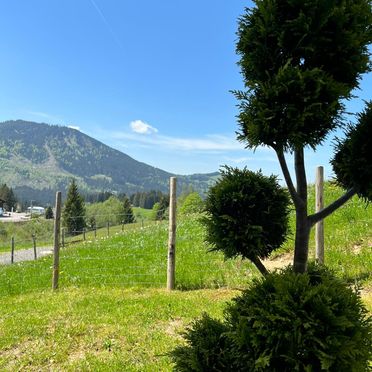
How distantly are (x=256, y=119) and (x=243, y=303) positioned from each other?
1597 mm

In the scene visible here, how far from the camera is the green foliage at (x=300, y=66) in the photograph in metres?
3.18

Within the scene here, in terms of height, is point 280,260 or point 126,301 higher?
point 280,260

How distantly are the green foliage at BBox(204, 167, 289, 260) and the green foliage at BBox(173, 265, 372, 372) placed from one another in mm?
452

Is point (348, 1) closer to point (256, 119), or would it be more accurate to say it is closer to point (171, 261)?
point (256, 119)

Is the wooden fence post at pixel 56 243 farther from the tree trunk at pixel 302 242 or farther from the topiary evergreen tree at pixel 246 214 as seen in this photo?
the tree trunk at pixel 302 242

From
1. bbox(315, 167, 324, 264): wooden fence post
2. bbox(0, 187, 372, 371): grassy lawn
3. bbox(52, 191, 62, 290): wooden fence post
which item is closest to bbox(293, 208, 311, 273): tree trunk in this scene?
bbox(0, 187, 372, 371): grassy lawn

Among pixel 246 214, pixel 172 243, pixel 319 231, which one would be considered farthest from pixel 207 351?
pixel 319 231

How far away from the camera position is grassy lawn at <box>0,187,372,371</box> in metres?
7.43

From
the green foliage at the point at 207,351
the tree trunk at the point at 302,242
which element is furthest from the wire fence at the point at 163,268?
the tree trunk at the point at 302,242

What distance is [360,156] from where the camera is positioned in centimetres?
320

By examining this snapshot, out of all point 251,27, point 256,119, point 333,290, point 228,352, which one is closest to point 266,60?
point 251,27

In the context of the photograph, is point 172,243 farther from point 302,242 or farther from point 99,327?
point 302,242

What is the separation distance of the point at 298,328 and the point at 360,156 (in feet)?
4.88

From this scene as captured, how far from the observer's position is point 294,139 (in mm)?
3170
